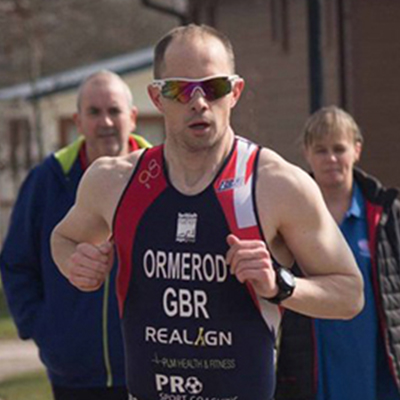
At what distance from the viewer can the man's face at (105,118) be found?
6.06 metres

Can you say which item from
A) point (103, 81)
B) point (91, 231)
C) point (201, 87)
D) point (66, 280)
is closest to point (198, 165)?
point (201, 87)

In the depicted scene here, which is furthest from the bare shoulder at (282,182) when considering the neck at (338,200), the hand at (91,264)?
the neck at (338,200)

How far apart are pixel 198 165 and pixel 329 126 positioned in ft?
6.59

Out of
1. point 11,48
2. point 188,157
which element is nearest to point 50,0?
point 11,48

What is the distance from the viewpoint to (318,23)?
356 inches

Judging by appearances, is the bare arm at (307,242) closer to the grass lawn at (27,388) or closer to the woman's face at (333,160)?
the woman's face at (333,160)

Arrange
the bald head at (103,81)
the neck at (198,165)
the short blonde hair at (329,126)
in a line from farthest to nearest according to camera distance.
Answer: the bald head at (103,81)
the short blonde hair at (329,126)
the neck at (198,165)

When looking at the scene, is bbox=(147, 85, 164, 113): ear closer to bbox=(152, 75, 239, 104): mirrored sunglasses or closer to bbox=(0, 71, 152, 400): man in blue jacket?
bbox=(152, 75, 239, 104): mirrored sunglasses

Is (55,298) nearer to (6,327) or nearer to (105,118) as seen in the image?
(105,118)

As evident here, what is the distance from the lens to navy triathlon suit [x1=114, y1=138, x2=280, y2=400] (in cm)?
390

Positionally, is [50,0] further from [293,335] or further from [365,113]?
[293,335]

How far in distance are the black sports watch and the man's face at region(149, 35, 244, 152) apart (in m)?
0.46

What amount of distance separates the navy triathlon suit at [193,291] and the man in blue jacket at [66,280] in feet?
5.79

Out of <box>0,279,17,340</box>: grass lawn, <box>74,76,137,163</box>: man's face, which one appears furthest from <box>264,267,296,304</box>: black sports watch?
<box>0,279,17,340</box>: grass lawn
